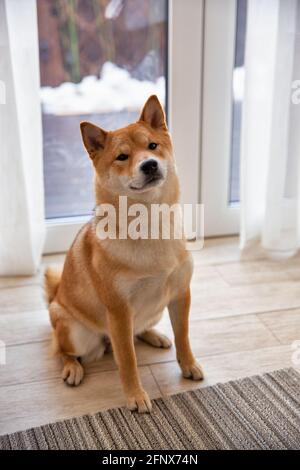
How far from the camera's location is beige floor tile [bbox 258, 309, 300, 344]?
170 cm

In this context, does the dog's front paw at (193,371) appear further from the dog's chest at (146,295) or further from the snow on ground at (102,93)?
the snow on ground at (102,93)

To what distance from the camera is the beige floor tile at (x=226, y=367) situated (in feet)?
4.94

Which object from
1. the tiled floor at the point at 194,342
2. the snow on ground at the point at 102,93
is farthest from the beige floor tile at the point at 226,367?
the snow on ground at the point at 102,93

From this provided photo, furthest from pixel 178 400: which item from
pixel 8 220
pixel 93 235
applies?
pixel 8 220

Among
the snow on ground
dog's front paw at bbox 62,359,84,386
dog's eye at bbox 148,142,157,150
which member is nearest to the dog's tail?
dog's front paw at bbox 62,359,84,386

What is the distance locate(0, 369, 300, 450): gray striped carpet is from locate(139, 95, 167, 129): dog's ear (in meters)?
0.74

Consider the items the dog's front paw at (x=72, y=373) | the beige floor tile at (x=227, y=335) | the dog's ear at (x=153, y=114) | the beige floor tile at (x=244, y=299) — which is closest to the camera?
the dog's ear at (x=153, y=114)

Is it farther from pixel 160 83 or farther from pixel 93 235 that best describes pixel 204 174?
pixel 93 235

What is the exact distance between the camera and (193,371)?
4.98 feet

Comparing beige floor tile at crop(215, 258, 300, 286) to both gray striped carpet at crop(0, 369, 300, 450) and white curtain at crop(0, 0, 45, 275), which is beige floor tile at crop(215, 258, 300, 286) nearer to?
gray striped carpet at crop(0, 369, 300, 450)

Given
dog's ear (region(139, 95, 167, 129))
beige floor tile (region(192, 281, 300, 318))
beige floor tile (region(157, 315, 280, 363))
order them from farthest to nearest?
beige floor tile (region(192, 281, 300, 318)) → beige floor tile (region(157, 315, 280, 363)) → dog's ear (region(139, 95, 167, 129))

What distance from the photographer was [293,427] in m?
1.32

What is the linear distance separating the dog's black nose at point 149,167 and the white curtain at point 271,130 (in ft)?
2.90

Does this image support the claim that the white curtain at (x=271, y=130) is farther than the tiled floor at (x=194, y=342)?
Yes
